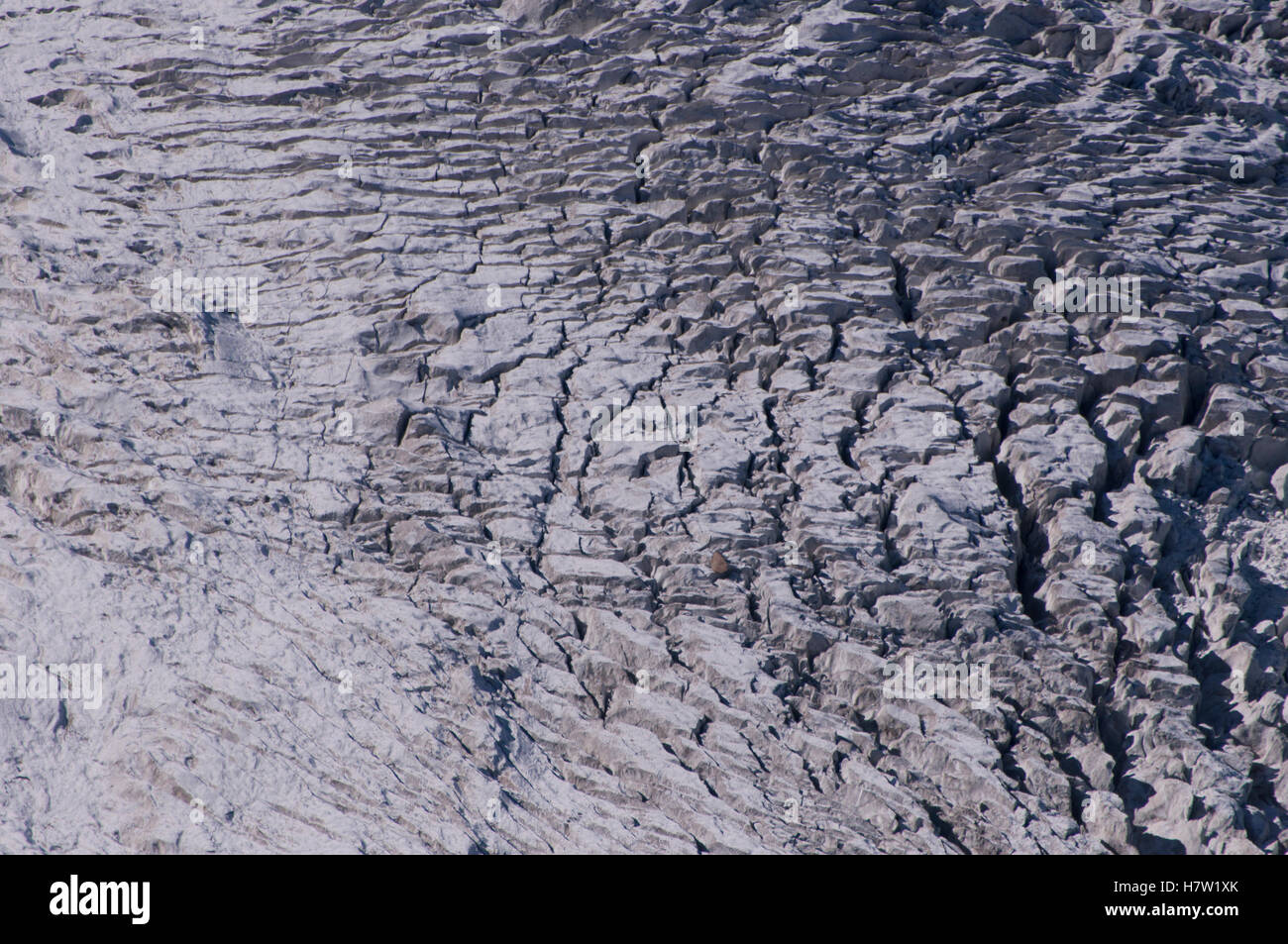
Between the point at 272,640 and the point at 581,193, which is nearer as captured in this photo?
the point at 272,640

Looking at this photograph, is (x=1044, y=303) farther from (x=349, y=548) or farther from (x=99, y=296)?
(x=99, y=296)

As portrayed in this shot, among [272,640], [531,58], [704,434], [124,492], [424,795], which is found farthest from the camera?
[531,58]

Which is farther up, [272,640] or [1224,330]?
[1224,330]

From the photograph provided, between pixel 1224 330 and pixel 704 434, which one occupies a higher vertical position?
pixel 1224 330

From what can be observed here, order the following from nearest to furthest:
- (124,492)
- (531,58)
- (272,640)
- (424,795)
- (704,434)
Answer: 1. (424,795)
2. (272,640)
3. (124,492)
4. (704,434)
5. (531,58)

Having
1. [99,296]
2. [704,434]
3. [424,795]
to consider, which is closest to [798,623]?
[704,434]

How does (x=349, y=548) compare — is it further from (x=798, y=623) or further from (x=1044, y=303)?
(x=1044, y=303)

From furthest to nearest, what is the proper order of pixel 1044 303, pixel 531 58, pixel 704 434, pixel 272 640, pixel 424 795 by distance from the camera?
pixel 531 58, pixel 1044 303, pixel 704 434, pixel 272 640, pixel 424 795

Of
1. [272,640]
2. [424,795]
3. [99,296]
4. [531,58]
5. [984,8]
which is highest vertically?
[984,8]

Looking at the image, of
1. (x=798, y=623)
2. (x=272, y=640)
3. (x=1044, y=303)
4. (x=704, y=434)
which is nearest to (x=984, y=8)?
(x=1044, y=303)
